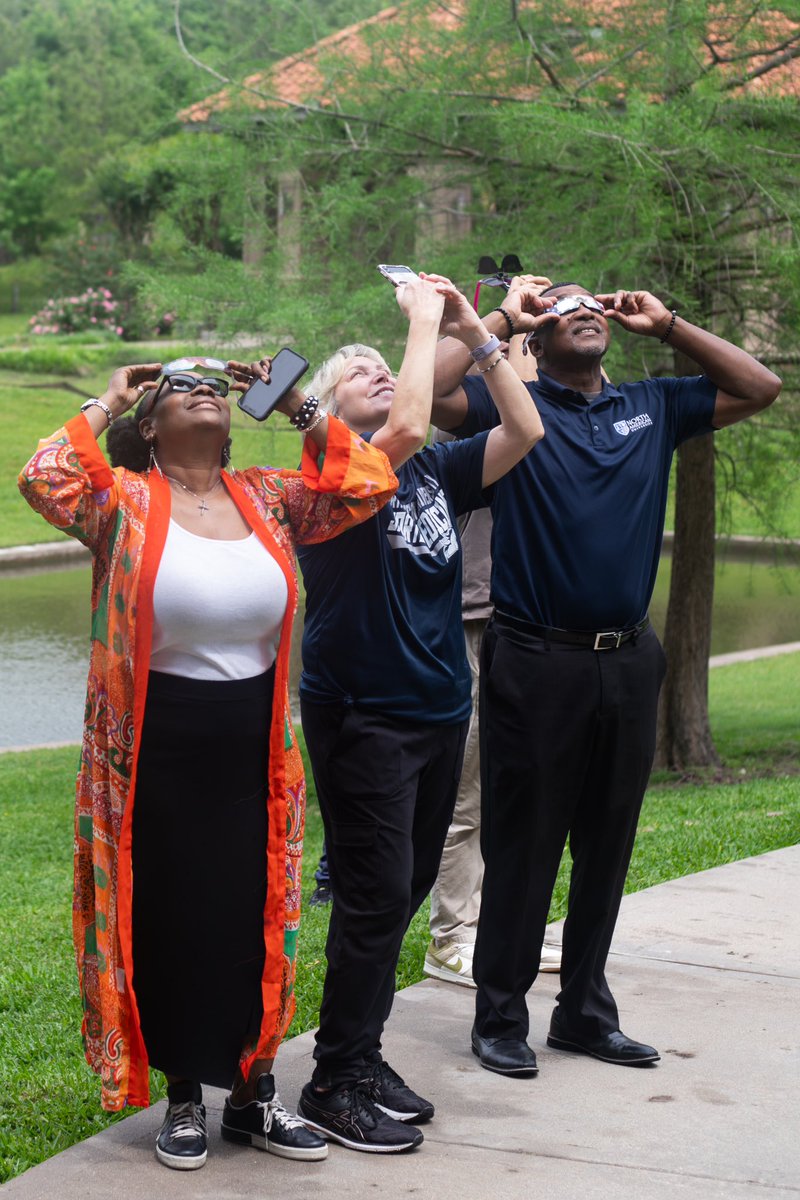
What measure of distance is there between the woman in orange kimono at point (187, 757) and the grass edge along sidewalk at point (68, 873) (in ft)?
1.73

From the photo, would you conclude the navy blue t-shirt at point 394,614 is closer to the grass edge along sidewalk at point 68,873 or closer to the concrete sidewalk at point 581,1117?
the concrete sidewalk at point 581,1117

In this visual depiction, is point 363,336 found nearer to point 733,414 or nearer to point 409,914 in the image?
point 733,414

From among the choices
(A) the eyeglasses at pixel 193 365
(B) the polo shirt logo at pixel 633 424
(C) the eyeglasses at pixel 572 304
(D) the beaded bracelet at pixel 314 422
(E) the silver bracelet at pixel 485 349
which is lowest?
(D) the beaded bracelet at pixel 314 422

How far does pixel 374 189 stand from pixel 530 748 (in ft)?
21.2

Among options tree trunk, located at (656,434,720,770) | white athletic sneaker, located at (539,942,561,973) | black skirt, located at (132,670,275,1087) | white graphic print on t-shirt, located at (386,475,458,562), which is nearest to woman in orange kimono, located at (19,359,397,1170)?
black skirt, located at (132,670,275,1087)

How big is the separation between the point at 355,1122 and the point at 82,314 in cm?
4299

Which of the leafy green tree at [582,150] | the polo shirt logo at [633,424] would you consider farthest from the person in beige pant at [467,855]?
the leafy green tree at [582,150]

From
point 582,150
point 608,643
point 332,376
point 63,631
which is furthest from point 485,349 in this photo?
point 63,631

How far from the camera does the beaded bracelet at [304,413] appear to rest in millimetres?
3707

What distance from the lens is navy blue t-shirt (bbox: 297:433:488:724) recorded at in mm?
3752

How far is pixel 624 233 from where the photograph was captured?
8.38 metres

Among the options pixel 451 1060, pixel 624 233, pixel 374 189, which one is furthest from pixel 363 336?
pixel 451 1060

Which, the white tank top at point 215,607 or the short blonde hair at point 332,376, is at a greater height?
the short blonde hair at point 332,376

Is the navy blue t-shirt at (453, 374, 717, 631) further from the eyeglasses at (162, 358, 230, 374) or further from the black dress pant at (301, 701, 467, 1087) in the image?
the eyeglasses at (162, 358, 230, 374)
